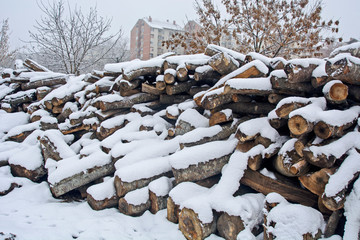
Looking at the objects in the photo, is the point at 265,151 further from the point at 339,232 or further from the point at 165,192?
the point at 165,192

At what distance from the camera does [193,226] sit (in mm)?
2438

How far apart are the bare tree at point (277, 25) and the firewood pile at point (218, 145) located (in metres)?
5.87

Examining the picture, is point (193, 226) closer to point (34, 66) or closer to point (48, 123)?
point (48, 123)

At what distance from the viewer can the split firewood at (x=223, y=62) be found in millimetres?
Answer: 3576

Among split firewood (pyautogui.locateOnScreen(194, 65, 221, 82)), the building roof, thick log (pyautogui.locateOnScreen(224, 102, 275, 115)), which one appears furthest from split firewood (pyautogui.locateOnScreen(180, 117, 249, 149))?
the building roof

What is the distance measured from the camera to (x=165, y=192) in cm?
302

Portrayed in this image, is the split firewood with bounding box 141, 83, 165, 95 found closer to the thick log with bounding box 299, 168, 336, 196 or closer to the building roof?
the thick log with bounding box 299, 168, 336, 196

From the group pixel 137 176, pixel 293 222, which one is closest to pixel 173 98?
pixel 137 176


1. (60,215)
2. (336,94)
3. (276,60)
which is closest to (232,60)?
(276,60)

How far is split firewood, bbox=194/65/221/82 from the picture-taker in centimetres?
393

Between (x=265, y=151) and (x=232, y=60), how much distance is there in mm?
1803

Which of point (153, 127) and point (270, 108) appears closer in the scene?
point (270, 108)

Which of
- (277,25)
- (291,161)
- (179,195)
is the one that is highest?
(277,25)

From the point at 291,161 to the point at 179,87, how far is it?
8.27 feet
